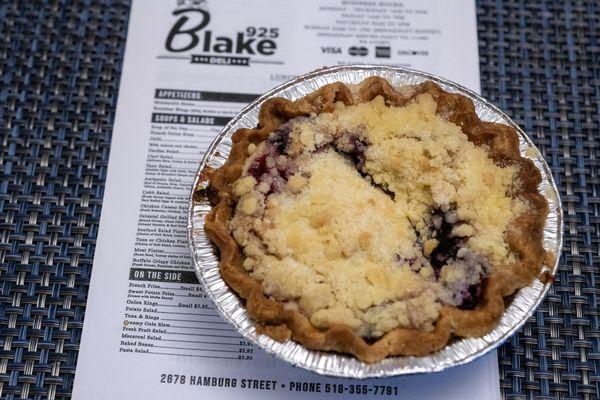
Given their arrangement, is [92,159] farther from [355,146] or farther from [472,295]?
[472,295]

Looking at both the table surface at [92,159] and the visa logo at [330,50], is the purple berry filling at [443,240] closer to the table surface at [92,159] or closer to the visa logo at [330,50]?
the table surface at [92,159]

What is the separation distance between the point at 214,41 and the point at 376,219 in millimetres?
791

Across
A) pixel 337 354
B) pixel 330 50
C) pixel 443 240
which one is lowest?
pixel 337 354

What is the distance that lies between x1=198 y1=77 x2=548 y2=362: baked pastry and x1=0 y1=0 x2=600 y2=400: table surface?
0.35 metres

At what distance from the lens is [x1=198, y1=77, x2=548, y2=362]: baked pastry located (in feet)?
3.77

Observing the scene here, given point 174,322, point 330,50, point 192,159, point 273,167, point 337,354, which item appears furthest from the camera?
point 330,50

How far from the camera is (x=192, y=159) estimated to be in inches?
62.6

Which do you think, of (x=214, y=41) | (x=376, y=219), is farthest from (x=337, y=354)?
(x=214, y=41)

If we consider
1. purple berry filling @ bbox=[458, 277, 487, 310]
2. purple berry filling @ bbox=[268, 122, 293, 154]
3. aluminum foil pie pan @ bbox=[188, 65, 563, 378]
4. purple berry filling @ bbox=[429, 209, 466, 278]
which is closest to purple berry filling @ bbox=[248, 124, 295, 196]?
purple berry filling @ bbox=[268, 122, 293, 154]

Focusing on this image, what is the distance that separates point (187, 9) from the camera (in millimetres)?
1756

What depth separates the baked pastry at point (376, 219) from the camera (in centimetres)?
115

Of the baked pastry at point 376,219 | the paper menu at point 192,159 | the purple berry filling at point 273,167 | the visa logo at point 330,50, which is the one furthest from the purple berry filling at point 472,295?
the visa logo at point 330,50

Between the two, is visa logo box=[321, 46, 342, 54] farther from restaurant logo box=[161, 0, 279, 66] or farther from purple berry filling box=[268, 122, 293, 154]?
purple berry filling box=[268, 122, 293, 154]

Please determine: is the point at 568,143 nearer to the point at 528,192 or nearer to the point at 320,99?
Answer: the point at 528,192
